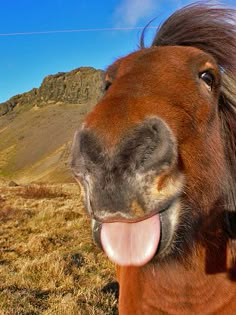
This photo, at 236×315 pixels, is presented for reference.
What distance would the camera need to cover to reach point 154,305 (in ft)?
8.47

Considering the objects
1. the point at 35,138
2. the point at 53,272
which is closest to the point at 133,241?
the point at 53,272

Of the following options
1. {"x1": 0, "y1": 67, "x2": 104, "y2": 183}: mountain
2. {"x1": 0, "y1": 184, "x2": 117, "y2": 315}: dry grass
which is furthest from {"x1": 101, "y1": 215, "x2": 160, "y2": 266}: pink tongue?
{"x1": 0, "y1": 67, "x2": 104, "y2": 183}: mountain

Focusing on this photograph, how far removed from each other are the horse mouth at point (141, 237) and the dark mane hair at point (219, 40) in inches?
25.8

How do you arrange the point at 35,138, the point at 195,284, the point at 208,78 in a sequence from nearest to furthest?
the point at 208,78, the point at 195,284, the point at 35,138

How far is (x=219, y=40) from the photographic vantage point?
8.61ft

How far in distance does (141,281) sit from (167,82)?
1336mm

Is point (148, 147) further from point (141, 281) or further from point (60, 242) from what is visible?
point (60, 242)

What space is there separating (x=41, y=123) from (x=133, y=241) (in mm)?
98012

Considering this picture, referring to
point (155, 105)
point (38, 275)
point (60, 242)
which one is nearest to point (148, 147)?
point (155, 105)

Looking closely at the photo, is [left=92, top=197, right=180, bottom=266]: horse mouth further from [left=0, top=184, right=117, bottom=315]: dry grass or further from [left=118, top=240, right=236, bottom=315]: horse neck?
[left=0, top=184, right=117, bottom=315]: dry grass

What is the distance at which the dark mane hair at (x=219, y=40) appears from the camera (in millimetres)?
2514

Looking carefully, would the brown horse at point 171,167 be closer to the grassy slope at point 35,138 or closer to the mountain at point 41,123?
the mountain at point 41,123

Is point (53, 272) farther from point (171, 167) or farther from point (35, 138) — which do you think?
point (35, 138)

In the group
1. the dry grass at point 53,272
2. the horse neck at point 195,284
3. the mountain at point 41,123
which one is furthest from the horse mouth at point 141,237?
the mountain at point 41,123
